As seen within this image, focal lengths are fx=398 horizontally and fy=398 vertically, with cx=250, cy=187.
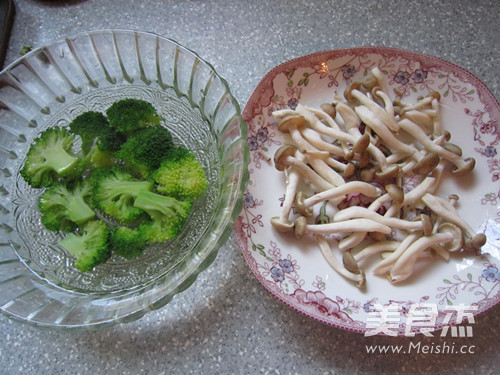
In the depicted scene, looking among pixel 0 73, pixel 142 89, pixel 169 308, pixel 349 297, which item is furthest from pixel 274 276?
pixel 0 73

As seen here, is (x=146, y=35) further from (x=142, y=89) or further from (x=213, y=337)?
(x=213, y=337)

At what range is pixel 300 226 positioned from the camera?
955 mm

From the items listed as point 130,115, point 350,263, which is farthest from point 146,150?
point 350,263

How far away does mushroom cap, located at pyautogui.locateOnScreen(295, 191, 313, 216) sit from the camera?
0.98m

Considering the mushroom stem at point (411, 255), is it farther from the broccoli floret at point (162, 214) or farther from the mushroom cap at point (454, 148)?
the broccoli floret at point (162, 214)

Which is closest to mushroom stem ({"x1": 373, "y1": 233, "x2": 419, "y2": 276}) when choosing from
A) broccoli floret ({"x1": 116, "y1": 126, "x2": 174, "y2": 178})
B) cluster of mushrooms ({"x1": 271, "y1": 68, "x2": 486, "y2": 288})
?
cluster of mushrooms ({"x1": 271, "y1": 68, "x2": 486, "y2": 288})

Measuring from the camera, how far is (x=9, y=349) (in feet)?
3.30

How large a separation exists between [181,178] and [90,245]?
250 mm

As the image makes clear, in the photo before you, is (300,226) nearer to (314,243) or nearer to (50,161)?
(314,243)

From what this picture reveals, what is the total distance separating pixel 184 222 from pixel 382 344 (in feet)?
1.85

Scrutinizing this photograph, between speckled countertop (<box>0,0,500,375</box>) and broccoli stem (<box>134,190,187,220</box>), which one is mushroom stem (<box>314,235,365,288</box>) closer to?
speckled countertop (<box>0,0,500,375</box>)

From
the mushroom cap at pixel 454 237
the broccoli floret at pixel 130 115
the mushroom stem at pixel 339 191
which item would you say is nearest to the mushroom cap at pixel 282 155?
the mushroom stem at pixel 339 191

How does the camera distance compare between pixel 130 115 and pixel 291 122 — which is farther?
pixel 291 122

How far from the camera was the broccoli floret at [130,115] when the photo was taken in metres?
0.93
